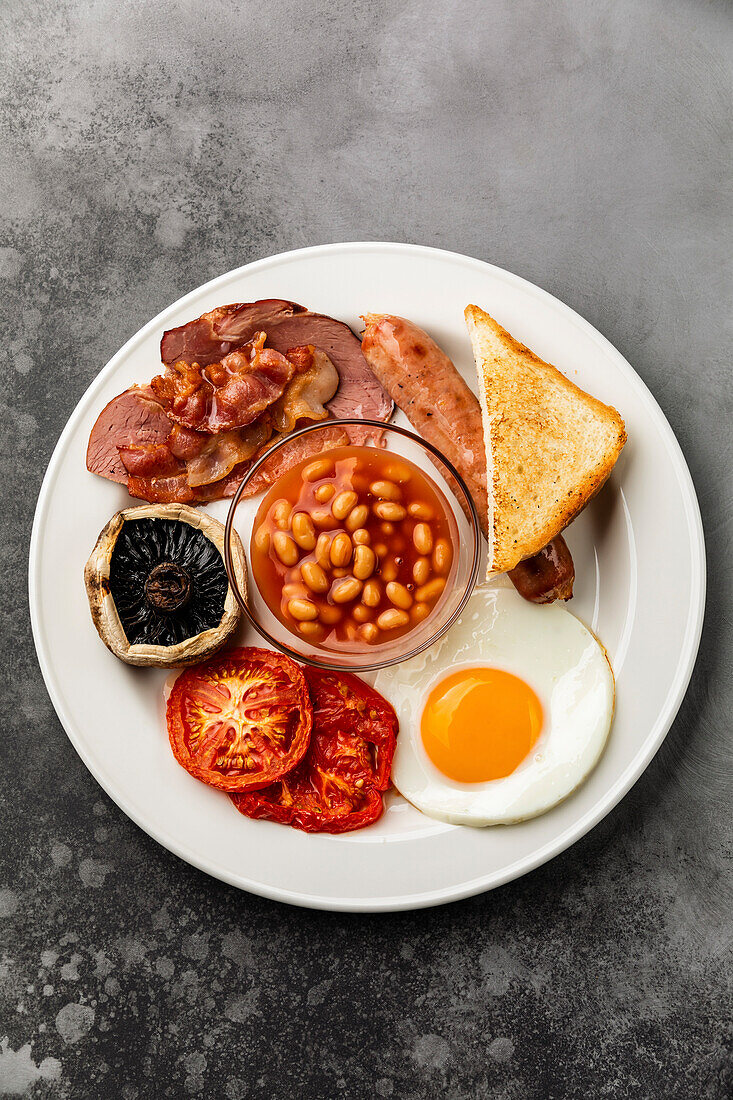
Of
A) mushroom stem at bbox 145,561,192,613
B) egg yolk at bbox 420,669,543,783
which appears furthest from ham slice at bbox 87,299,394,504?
egg yolk at bbox 420,669,543,783

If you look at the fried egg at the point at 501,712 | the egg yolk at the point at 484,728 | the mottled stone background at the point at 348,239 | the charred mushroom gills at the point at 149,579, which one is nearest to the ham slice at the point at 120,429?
the charred mushroom gills at the point at 149,579

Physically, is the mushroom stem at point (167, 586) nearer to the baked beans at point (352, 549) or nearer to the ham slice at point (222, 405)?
the baked beans at point (352, 549)

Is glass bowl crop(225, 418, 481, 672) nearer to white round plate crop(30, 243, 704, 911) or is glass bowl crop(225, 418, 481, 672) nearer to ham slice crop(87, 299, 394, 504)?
ham slice crop(87, 299, 394, 504)

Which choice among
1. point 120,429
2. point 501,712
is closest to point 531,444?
point 501,712

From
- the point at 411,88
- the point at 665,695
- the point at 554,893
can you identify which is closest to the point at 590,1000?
the point at 554,893

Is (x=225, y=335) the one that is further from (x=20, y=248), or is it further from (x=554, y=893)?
(x=554, y=893)

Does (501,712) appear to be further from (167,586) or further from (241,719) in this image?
(167,586)
